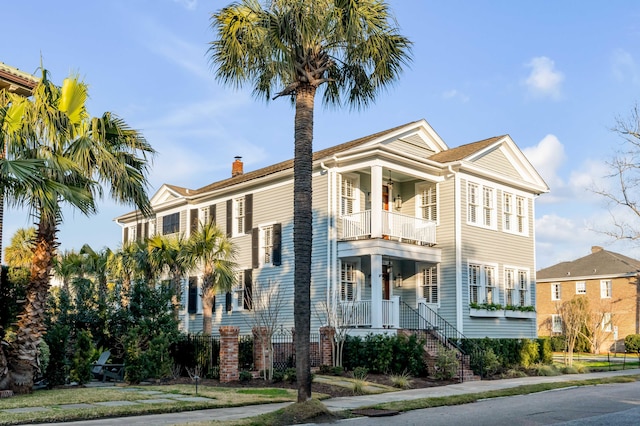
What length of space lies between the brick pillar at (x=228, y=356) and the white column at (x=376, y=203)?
271 inches

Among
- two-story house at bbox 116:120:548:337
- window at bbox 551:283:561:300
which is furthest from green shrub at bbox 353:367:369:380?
window at bbox 551:283:561:300

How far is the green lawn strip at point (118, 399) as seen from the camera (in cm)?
1230

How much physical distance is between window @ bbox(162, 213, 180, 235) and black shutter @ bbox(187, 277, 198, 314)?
2.96 m

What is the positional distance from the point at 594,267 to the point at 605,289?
80.6 inches

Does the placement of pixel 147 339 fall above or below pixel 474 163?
below

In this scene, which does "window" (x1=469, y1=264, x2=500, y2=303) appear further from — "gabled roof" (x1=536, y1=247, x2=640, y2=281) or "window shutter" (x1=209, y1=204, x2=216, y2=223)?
"gabled roof" (x1=536, y1=247, x2=640, y2=281)

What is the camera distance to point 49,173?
614 inches

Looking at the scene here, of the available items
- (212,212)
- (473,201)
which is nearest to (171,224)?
(212,212)

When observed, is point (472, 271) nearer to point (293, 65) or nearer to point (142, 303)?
point (142, 303)

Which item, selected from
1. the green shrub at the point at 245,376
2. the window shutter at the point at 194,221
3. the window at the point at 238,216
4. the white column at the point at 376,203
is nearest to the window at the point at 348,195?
the white column at the point at 376,203

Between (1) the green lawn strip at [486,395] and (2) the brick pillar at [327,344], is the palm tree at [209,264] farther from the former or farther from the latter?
(1) the green lawn strip at [486,395]

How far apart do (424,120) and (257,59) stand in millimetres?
13184

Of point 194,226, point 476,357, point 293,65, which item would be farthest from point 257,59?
point 194,226

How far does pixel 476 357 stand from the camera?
74.9ft
